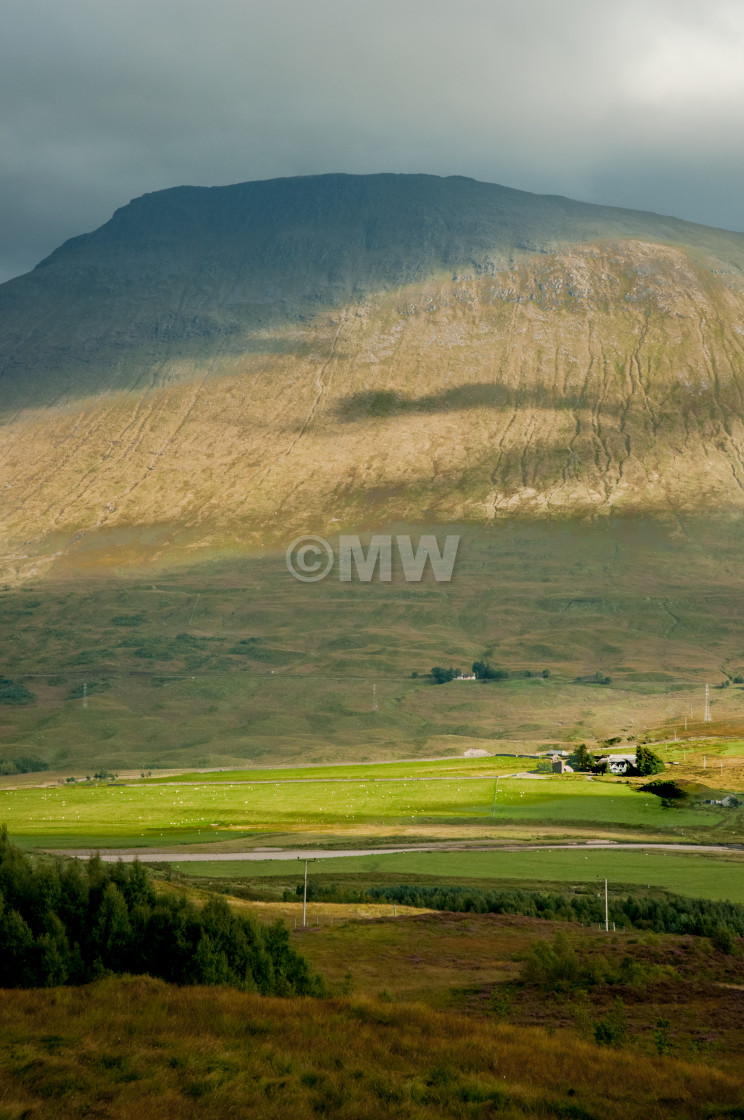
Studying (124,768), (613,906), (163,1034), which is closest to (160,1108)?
(163,1034)

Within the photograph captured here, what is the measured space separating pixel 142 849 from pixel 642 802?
3822 cm

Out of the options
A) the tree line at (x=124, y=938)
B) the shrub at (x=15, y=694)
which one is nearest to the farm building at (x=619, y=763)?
the tree line at (x=124, y=938)

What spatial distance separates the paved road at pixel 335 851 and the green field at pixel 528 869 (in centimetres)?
146

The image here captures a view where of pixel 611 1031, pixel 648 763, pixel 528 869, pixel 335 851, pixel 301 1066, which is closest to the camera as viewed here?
pixel 301 1066

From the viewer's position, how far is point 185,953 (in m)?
25.3

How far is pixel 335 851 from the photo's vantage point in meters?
62.2

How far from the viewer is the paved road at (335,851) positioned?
192ft

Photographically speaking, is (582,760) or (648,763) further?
(582,760)

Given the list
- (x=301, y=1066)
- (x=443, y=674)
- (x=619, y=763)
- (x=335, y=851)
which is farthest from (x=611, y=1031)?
(x=443, y=674)

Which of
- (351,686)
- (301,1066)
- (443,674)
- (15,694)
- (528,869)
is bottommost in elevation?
(528,869)

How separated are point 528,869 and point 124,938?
32.3 meters

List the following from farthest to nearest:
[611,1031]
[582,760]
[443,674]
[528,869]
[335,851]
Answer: [443,674] → [582,760] → [335,851] → [528,869] → [611,1031]

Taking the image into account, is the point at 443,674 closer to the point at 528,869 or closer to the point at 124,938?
the point at 528,869

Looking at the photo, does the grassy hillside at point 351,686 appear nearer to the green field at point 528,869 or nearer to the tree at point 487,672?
the tree at point 487,672
